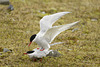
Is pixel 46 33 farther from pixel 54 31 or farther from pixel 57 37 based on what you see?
pixel 57 37

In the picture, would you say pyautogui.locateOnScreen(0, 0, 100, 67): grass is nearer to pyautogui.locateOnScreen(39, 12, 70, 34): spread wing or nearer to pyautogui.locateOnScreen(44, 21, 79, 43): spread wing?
pyautogui.locateOnScreen(44, 21, 79, 43): spread wing

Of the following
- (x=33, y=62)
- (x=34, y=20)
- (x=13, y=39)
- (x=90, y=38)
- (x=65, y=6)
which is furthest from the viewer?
(x=65, y=6)

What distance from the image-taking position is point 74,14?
59.4ft

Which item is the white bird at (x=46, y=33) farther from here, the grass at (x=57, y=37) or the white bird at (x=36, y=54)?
the grass at (x=57, y=37)

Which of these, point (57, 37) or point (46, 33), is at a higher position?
point (46, 33)

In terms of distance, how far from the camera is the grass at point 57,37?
28.8 ft

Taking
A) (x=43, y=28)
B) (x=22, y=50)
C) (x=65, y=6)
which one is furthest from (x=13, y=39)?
(x=65, y=6)

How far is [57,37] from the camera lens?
1250 centimetres

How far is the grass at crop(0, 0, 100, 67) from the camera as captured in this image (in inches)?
345

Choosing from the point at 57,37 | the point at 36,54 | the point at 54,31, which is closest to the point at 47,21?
the point at 54,31

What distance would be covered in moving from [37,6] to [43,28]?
10362 millimetres

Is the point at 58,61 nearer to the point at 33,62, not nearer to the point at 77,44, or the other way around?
the point at 33,62

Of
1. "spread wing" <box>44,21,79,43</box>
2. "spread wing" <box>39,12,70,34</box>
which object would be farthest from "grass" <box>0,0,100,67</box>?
→ "spread wing" <box>39,12,70,34</box>

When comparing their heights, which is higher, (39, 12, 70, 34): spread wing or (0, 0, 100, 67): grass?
(39, 12, 70, 34): spread wing
